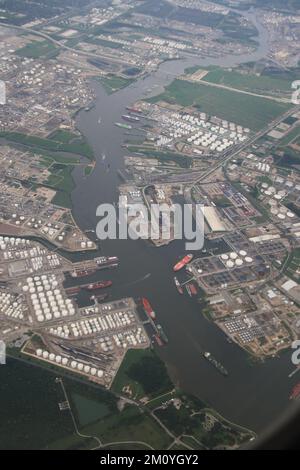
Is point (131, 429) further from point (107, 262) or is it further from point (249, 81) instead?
point (249, 81)

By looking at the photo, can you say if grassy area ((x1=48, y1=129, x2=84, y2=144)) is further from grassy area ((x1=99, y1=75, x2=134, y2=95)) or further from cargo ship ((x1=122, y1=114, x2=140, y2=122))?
grassy area ((x1=99, y1=75, x2=134, y2=95))

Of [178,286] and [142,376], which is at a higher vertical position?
[178,286]

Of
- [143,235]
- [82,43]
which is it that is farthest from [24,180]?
[82,43]

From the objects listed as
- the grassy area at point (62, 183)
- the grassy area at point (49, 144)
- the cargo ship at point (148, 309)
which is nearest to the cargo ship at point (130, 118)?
the grassy area at point (49, 144)

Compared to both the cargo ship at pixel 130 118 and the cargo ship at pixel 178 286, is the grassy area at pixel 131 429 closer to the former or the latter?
the cargo ship at pixel 178 286

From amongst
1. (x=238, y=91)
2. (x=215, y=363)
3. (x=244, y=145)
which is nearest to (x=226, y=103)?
(x=238, y=91)

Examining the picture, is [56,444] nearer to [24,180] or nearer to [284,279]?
[284,279]
